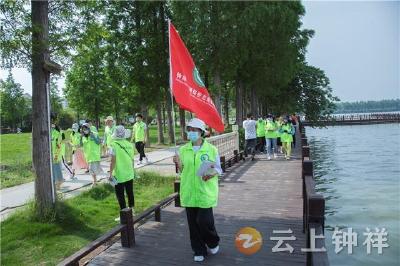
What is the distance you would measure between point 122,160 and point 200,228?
297 centimetres

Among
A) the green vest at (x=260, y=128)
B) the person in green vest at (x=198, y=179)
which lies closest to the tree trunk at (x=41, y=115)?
the person in green vest at (x=198, y=179)

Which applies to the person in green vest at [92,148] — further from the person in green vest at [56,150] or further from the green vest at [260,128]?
the green vest at [260,128]

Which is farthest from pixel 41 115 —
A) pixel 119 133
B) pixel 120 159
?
pixel 120 159

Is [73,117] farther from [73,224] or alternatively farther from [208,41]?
[73,224]

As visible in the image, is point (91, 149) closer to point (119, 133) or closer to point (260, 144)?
point (119, 133)

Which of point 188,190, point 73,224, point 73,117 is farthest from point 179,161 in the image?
point 73,117

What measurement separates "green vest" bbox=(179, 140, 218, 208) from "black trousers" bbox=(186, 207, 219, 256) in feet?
0.53

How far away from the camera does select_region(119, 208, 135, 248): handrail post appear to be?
278 inches

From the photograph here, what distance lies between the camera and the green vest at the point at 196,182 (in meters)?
6.02

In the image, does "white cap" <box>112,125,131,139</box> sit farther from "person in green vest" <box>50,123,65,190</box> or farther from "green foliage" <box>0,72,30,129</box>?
"green foliage" <box>0,72,30,129</box>

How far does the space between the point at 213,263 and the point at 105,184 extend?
24.2 feet

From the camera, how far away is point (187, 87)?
7238mm

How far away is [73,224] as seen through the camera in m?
8.90

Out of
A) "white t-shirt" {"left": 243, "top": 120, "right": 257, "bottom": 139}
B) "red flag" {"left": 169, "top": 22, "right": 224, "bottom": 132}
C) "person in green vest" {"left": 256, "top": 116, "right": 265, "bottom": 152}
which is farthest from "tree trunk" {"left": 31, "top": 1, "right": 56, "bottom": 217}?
"person in green vest" {"left": 256, "top": 116, "right": 265, "bottom": 152}
